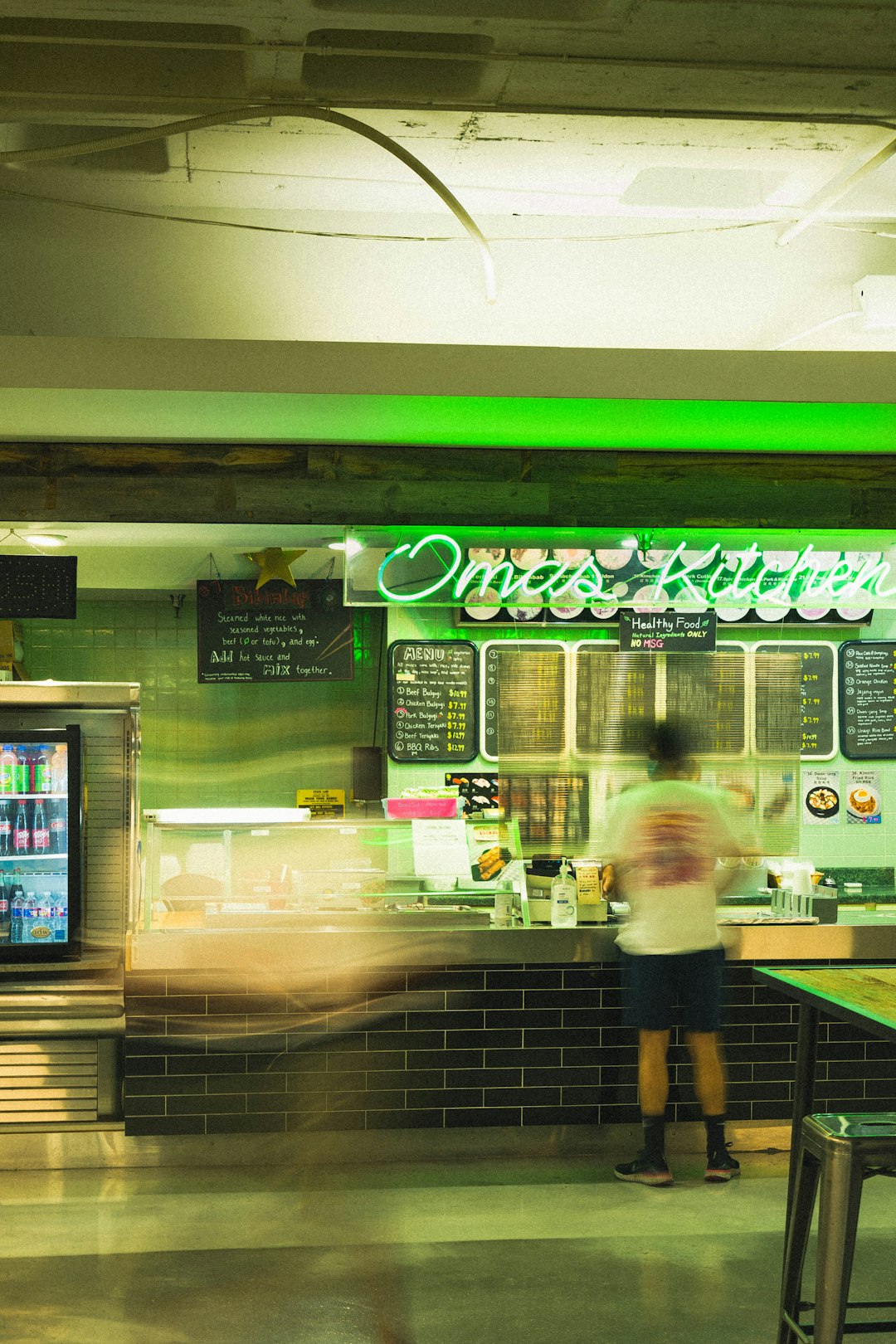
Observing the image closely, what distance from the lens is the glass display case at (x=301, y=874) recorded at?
16.5ft

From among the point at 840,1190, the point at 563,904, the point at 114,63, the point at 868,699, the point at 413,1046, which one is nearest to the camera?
the point at 840,1190

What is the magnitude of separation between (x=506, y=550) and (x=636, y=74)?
7.75 feet

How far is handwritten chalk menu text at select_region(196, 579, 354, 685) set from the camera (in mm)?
6547

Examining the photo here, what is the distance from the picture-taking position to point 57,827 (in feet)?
17.8

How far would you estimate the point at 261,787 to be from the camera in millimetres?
9234

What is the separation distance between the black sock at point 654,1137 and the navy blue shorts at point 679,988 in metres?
0.35

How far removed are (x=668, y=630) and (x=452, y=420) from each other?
167cm

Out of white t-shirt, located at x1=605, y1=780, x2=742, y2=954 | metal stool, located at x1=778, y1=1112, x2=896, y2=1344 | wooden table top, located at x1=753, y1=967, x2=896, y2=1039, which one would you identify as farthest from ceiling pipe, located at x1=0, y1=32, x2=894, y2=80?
metal stool, located at x1=778, y1=1112, x2=896, y2=1344

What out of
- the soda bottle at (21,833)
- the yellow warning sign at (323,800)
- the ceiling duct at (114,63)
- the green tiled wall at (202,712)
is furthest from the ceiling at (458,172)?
the green tiled wall at (202,712)

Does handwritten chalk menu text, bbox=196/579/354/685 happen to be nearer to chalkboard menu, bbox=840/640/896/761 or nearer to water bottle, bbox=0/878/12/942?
water bottle, bbox=0/878/12/942

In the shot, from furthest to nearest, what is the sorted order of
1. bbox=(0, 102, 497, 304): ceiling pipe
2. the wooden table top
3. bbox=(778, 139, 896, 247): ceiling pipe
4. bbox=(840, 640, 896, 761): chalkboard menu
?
bbox=(840, 640, 896, 761): chalkboard menu < bbox=(778, 139, 896, 247): ceiling pipe < bbox=(0, 102, 497, 304): ceiling pipe < the wooden table top

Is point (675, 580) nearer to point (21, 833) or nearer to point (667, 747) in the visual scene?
point (667, 747)

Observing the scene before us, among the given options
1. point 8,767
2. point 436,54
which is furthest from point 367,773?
point 436,54

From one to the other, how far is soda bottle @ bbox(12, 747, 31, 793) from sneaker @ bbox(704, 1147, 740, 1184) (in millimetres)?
3275
